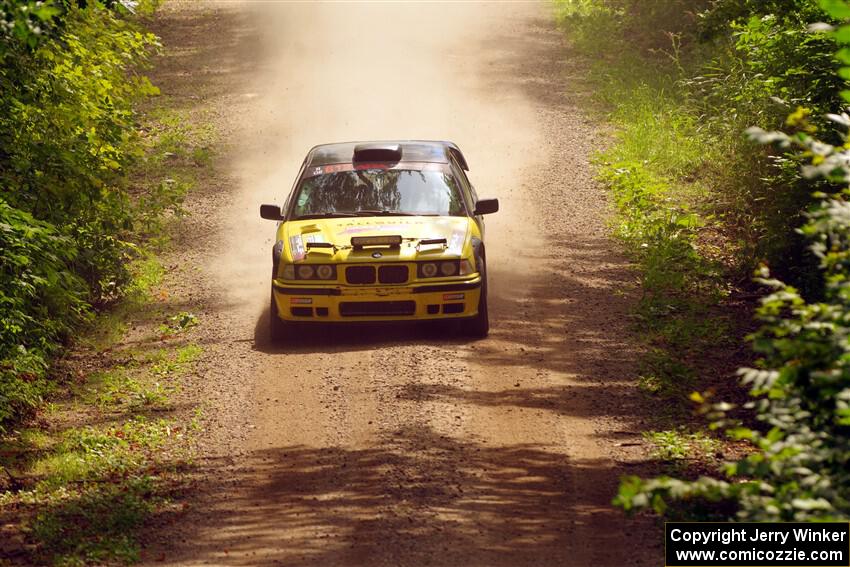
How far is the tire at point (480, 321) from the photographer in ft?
39.3

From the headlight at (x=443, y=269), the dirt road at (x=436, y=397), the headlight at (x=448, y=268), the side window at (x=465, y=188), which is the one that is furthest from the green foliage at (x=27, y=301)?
the side window at (x=465, y=188)

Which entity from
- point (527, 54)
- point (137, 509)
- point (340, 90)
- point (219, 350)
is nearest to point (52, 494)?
point (137, 509)

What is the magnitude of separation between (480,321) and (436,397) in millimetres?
1750

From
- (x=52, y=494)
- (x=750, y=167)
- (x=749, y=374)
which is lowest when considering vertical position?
(x=52, y=494)

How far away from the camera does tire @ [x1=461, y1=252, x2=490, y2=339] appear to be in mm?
11992

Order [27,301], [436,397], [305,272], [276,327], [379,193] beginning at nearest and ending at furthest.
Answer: [436,397] < [305,272] < [27,301] < [276,327] < [379,193]

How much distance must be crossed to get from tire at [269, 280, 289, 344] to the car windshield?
3.77ft

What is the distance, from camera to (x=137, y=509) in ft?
28.3

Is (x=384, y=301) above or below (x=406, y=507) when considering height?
above

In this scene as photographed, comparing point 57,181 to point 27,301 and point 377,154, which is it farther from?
point 377,154

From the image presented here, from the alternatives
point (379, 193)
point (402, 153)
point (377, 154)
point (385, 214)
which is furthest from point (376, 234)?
point (402, 153)

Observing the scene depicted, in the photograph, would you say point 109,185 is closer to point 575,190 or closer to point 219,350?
→ point 219,350

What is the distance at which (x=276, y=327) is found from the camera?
12227mm

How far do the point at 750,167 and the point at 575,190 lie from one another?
4510mm
